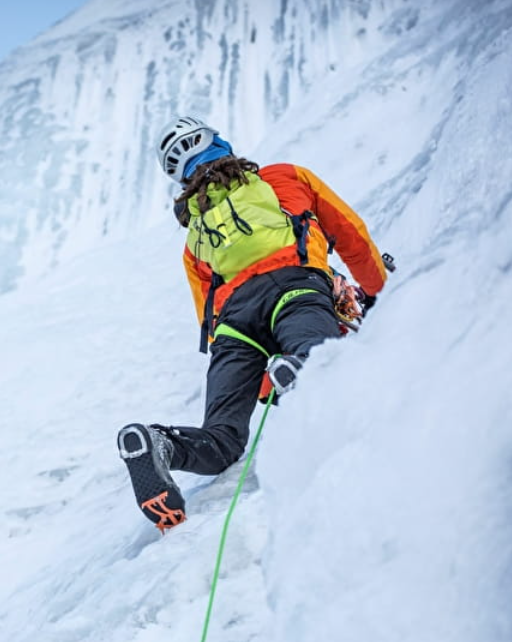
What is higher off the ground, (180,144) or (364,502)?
(180,144)

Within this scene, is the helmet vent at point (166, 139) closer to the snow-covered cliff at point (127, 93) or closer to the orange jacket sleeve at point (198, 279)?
the orange jacket sleeve at point (198, 279)

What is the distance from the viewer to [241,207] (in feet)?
7.46

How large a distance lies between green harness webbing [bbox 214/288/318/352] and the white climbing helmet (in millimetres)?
656

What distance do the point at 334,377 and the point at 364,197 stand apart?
14.4 feet

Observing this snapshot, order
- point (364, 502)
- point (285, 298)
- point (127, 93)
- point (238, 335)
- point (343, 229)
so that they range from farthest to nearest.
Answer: point (127, 93)
point (343, 229)
point (238, 335)
point (285, 298)
point (364, 502)

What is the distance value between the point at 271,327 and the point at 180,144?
851 millimetres

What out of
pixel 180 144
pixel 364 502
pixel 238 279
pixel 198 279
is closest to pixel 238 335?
A: pixel 238 279

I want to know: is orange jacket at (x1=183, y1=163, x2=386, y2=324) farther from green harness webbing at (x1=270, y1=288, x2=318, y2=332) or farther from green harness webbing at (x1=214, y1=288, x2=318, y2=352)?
green harness webbing at (x1=270, y1=288, x2=318, y2=332)

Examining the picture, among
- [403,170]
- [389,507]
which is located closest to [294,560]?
[389,507]

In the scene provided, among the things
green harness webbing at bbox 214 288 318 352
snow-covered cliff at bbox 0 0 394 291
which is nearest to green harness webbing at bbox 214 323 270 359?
green harness webbing at bbox 214 288 318 352

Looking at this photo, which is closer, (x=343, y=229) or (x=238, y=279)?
(x=238, y=279)

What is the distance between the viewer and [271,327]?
219cm

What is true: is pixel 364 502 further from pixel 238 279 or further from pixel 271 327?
pixel 238 279

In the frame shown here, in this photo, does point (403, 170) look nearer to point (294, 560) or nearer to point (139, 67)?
point (294, 560)
